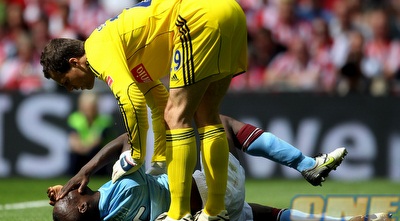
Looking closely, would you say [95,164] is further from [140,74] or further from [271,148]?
[271,148]

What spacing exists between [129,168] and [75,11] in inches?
364

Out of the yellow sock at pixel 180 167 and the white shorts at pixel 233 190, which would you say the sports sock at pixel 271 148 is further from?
the yellow sock at pixel 180 167

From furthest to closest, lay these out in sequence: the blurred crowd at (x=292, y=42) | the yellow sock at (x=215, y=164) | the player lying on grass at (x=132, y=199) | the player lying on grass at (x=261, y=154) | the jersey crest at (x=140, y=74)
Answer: the blurred crowd at (x=292, y=42) < the jersey crest at (x=140, y=74) < the player lying on grass at (x=261, y=154) < the player lying on grass at (x=132, y=199) < the yellow sock at (x=215, y=164)

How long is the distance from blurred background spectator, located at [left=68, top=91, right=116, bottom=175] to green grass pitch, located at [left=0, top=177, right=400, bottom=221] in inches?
16.2

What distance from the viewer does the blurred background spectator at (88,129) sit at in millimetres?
11945

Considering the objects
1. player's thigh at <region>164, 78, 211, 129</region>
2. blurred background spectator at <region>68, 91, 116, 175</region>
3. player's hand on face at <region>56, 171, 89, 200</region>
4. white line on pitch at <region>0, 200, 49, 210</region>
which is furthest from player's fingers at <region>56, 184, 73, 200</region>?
blurred background spectator at <region>68, 91, 116, 175</region>

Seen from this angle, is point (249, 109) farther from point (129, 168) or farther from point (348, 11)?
point (129, 168)

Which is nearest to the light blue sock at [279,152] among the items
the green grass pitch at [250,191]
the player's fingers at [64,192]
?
the player's fingers at [64,192]

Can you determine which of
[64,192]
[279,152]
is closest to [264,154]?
→ [279,152]

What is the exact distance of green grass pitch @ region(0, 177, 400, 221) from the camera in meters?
7.85

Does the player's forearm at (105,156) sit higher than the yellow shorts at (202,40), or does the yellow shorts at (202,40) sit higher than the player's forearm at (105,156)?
the yellow shorts at (202,40)

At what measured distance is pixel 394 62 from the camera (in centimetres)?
1327

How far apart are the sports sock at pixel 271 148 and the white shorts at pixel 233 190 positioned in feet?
0.95

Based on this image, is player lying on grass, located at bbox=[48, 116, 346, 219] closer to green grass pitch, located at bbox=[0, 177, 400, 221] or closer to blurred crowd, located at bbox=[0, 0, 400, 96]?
green grass pitch, located at bbox=[0, 177, 400, 221]
